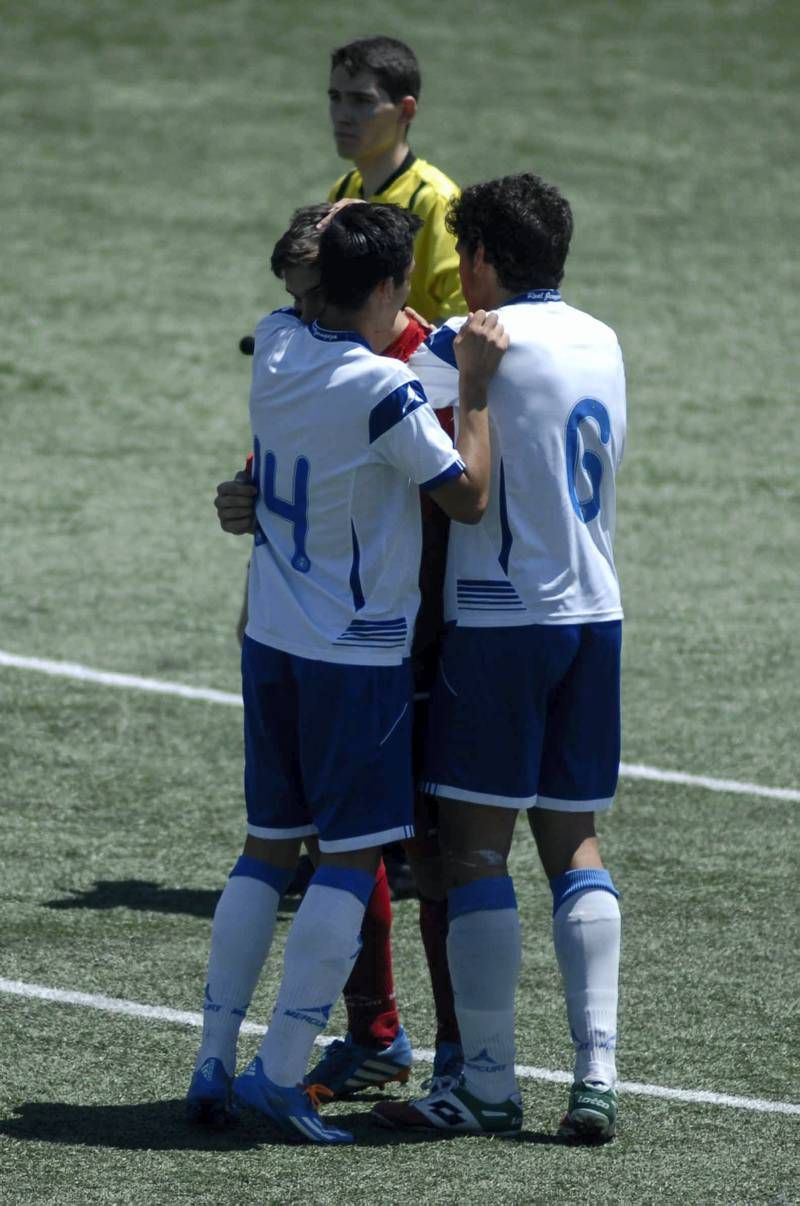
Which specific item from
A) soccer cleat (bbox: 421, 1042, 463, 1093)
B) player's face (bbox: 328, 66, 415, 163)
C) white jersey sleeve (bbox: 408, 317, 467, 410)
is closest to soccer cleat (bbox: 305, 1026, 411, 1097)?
soccer cleat (bbox: 421, 1042, 463, 1093)

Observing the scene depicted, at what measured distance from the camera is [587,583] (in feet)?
13.7

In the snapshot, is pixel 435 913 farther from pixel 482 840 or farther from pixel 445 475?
pixel 445 475

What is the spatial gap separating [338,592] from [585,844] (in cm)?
77

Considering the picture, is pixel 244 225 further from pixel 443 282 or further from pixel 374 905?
pixel 374 905

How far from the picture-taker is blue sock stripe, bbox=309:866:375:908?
4090 mm

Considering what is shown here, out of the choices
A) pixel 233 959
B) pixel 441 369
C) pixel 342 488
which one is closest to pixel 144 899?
pixel 233 959

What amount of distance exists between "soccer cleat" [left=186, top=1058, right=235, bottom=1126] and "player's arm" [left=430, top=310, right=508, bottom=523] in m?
1.19

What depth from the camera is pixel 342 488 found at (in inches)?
159

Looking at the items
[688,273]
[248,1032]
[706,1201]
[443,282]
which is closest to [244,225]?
[688,273]

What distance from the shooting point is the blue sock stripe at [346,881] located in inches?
161

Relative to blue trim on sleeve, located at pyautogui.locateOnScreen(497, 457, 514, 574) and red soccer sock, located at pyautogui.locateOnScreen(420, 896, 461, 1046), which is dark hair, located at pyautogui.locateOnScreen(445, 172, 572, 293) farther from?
red soccer sock, located at pyautogui.locateOnScreen(420, 896, 461, 1046)

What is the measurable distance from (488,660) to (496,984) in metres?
0.64

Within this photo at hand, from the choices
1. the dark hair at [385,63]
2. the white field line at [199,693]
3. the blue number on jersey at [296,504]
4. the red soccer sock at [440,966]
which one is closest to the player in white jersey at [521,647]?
the red soccer sock at [440,966]

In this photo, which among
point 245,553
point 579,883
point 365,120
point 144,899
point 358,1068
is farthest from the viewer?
point 245,553
